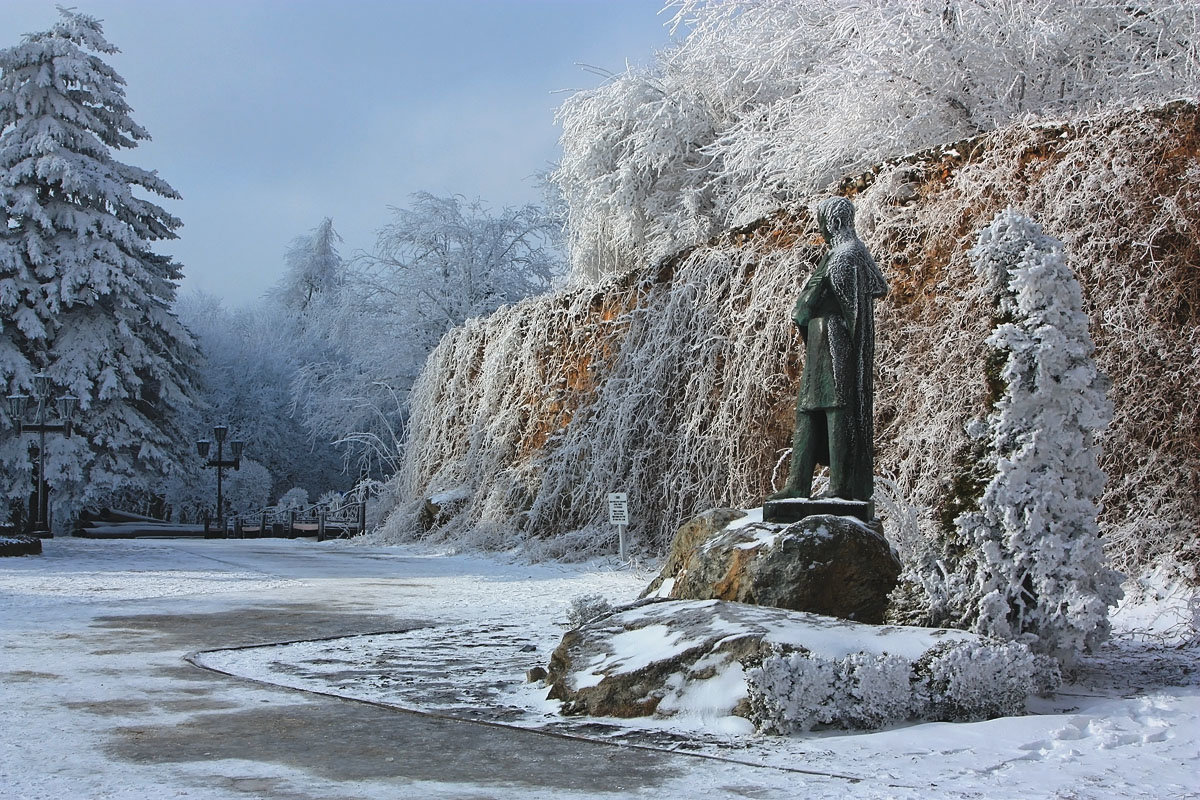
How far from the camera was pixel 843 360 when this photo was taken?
6449mm

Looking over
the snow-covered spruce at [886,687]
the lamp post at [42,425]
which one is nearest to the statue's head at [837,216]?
the snow-covered spruce at [886,687]

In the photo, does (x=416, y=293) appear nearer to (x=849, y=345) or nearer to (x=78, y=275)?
(x=78, y=275)

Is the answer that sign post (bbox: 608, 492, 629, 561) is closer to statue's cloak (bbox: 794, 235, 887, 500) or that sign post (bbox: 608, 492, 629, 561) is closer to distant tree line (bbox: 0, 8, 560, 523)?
statue's cloak (bbox: 794, 235, 887, 500)

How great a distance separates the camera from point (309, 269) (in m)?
48.2

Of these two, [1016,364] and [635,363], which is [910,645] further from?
[635,363]

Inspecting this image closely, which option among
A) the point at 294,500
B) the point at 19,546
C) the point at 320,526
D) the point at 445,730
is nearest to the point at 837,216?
the point at 445,730

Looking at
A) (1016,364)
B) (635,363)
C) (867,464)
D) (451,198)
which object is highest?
(451,198)

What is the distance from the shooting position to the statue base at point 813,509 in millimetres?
6246

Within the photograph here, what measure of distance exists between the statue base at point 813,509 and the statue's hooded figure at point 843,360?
0.57 ft

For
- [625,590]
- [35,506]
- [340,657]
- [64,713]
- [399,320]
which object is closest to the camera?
[64,713]

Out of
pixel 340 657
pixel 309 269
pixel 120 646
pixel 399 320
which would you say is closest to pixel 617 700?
pixel 340 657

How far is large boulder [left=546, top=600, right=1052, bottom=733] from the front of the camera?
14.1 ft

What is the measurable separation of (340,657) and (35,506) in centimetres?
1830

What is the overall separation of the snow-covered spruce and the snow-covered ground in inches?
3.7
